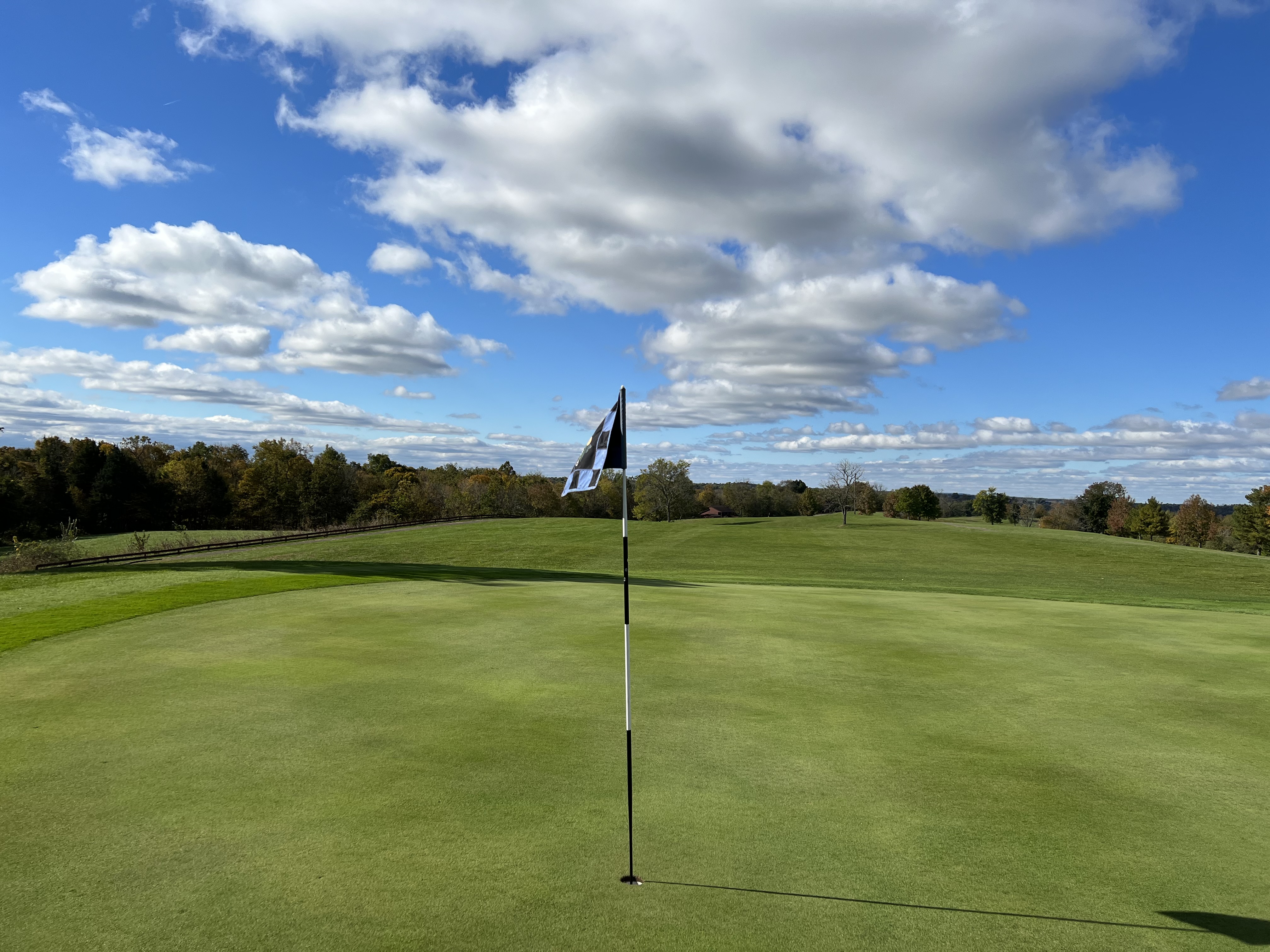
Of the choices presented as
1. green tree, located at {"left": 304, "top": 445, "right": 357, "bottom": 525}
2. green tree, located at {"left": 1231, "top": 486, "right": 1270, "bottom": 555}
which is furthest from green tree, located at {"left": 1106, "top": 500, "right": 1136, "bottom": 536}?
green tree, located at {"left": 304, "top": 445, "right": 357, "bottom": 525}

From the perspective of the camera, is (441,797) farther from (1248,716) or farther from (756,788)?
(1248,716)

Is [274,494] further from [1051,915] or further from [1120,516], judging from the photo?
[1120,516]

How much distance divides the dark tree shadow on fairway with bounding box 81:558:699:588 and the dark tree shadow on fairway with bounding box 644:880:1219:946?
58.9 feet

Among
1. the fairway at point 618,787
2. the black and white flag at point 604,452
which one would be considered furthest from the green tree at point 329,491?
the black and white flag at point 604,452

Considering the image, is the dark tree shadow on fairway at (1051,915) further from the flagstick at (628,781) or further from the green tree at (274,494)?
the green tree at (274,494)

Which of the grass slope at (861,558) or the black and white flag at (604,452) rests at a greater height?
the black and white flag at (604,452)

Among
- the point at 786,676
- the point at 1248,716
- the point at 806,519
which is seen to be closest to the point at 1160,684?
the point at 1248,716

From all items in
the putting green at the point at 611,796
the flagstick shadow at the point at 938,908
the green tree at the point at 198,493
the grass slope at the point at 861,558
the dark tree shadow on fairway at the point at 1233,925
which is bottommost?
the grass slope at the point at 861,558

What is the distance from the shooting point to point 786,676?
35.3ft

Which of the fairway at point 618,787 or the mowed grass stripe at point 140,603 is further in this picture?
the mowed grass stripe at point 140,603

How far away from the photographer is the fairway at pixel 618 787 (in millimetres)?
4676

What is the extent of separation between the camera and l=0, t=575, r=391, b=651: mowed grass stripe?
13562mm

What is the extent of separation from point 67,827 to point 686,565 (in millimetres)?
41018

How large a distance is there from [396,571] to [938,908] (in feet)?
79.3
